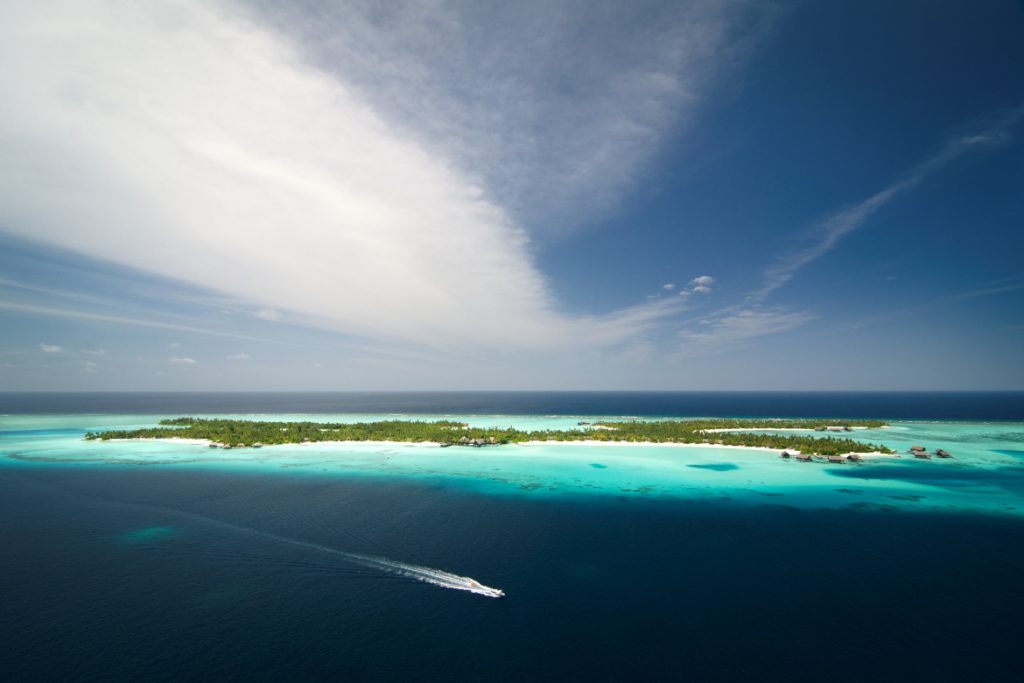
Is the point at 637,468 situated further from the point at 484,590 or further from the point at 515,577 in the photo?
the point at 484,590

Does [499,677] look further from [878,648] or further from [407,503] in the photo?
[407,503]

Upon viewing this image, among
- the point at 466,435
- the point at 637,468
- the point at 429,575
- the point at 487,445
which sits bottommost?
the point at 429,575

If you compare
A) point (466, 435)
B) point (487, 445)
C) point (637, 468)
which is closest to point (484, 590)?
point (637, 468)

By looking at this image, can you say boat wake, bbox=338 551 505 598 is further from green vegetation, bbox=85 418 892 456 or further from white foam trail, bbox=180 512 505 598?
green vegetation, bbox=85 418 892 456

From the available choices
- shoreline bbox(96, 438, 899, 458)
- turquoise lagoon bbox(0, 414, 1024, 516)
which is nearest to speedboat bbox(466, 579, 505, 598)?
turquoise lagoon bbox(0, 414, 1024, 516)

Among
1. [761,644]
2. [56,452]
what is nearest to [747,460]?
[761,644]

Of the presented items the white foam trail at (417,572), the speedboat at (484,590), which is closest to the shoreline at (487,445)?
the white foam trail at (417,572)

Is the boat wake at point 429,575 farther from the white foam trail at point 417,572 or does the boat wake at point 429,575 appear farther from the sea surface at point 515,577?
the sea surface at point 515,577
